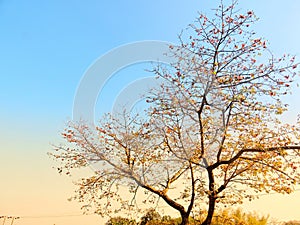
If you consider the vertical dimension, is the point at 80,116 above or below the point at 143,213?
above

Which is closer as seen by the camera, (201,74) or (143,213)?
(201,74)

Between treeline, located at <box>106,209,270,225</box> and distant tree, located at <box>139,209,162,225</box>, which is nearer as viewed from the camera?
treeline, located at <box>106,209,270,225</box>

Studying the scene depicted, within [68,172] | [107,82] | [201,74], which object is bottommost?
[68,172]

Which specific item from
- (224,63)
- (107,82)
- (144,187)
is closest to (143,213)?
(144,187)

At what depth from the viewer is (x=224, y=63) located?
5523 mm

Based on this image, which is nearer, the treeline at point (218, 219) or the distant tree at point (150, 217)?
the treeline at point (218, 219)

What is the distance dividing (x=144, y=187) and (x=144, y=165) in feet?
1.63

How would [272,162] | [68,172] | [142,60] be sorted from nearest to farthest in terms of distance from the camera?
[272,162] → [142,60] → [68,172]

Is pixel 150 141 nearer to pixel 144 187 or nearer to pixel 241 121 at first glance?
pixel 144 187

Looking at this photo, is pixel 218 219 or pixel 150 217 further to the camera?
pixel 150 217

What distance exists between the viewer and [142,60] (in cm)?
629

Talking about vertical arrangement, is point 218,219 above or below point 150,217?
below

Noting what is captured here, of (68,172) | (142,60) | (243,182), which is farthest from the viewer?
(68,172)

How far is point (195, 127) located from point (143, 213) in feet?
8.41
